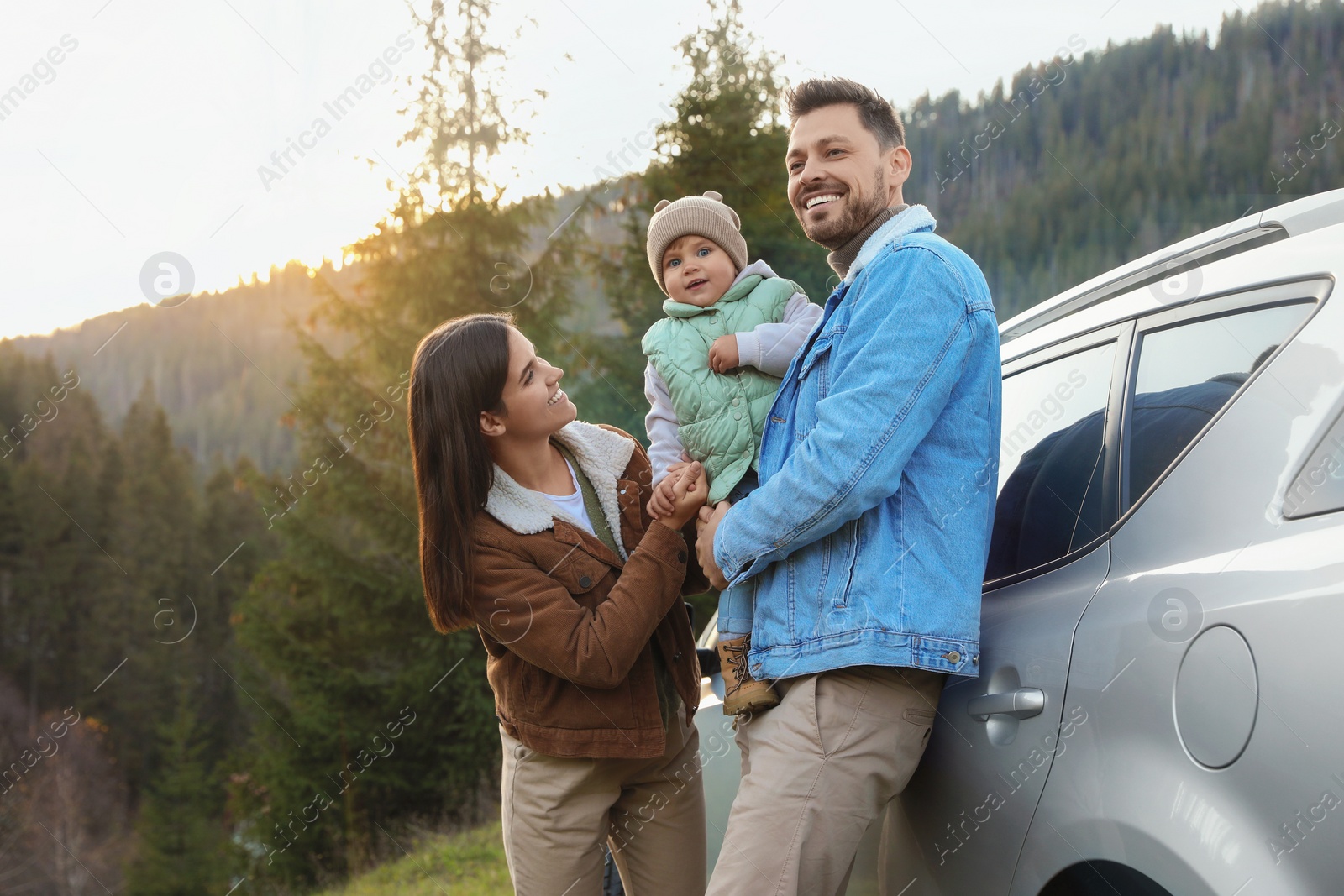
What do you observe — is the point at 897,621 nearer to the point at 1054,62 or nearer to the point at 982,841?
the point at 982,841

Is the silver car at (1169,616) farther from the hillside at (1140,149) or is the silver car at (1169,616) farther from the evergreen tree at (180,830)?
the evergreen tree at (180,830)

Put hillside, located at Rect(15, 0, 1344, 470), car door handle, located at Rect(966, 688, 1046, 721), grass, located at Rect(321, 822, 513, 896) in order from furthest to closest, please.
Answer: hillside, located at Rect(15, 0, 1344, 470) → grass, located at Rect(321, 822, 513, 896) → car door handle, located at Rect(966, 688, 1046, 721)

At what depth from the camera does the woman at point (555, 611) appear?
2094 mm

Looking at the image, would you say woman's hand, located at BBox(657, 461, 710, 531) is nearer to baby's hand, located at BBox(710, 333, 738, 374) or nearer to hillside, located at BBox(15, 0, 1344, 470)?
baby's hand, located at BBox(710, 333, 738, 374)

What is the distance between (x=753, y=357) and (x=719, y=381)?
0.10 meters

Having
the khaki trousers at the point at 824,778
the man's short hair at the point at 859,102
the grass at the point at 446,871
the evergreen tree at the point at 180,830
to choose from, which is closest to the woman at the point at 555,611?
the khaki trousers at the point at 824,778

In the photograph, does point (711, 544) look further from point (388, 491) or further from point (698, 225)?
point (388, 491)

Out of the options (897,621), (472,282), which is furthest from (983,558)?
(472,282)

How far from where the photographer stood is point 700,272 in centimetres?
237

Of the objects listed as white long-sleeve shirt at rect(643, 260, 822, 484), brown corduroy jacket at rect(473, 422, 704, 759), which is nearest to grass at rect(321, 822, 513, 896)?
brown corduroy jacket at rect(473, 422, 704, 759)

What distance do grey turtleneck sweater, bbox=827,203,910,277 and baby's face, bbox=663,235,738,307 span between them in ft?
1.54

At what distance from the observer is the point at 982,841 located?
Result: 5.24 ft

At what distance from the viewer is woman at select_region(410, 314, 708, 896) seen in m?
2.09

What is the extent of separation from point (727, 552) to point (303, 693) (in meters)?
11.9
